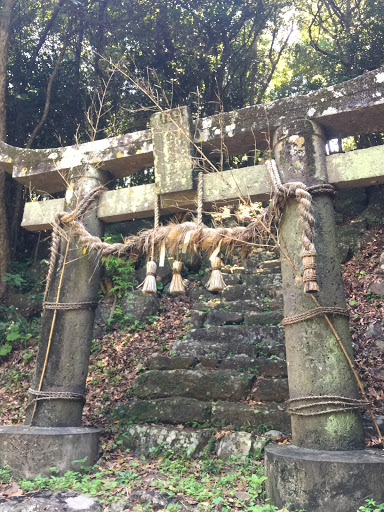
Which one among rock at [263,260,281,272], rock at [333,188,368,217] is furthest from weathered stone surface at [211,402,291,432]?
rock at [333,188,368,217]

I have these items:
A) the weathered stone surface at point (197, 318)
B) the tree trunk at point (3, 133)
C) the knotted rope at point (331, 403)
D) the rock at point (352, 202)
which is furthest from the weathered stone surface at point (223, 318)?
the rock at point (352, 202)

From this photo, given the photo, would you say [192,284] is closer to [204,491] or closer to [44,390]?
[44,390]

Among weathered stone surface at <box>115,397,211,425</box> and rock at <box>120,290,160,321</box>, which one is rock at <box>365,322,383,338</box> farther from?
rock at <box>120,290,160,321</box>

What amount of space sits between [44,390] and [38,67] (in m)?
8.75

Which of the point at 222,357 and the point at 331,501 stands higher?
the point at 222,357

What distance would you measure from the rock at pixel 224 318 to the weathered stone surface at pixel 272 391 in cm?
188

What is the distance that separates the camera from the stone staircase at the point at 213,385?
437 cm

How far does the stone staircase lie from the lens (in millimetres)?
4371

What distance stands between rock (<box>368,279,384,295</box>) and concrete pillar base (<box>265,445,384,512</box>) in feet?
14.3

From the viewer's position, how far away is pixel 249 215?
381cm

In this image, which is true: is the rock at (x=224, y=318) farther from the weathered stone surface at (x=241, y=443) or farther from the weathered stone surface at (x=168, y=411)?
the weathered stone surface at (x=241, y=443)

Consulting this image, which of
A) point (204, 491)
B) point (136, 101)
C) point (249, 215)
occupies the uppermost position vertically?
point (136, 101)

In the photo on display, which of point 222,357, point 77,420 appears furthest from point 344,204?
point 77,420

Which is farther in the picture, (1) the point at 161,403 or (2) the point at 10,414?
(2) the point at 10,414
